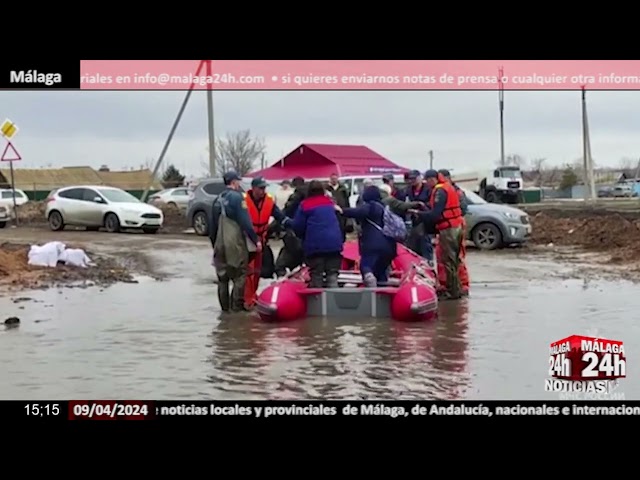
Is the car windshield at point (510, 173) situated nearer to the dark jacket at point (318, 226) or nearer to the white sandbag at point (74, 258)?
the white sandbag at point (74, 258)

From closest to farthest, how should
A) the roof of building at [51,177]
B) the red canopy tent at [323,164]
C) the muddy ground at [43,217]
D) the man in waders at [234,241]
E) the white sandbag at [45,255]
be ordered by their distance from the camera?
the man in waders at [234,241] → the white sandbag at [45,255] → the red canopy tent at [323,164] → the muddy ground at [43,217] → the roof of building at [51,177]

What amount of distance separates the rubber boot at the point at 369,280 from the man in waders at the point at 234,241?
1.34 metres

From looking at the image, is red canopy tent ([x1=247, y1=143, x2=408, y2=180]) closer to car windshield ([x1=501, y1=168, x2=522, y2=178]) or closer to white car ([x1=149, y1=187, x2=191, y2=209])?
white car ([x1=149, y1=187, x2=191, y2=209])

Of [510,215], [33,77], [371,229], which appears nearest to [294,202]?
[371,229]

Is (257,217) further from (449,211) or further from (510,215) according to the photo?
(510,215)

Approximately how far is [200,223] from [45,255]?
27.1 feet

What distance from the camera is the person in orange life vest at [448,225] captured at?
11.1m

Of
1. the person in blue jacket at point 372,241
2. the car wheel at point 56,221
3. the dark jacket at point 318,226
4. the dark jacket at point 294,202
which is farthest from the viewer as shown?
the car wheel at point 56,221

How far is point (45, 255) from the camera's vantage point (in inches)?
556

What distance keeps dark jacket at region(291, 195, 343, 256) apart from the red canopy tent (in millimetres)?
12215

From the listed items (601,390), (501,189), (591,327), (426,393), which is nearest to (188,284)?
(591,327)

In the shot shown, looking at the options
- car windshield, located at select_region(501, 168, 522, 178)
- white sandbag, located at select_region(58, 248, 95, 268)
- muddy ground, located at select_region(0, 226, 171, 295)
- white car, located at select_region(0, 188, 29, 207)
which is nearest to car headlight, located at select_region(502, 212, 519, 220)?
muddy ground, located at select_region(0, 226, 171, 295)

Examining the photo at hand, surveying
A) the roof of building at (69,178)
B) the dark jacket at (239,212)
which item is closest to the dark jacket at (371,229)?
the dark jacket at (239,212)
